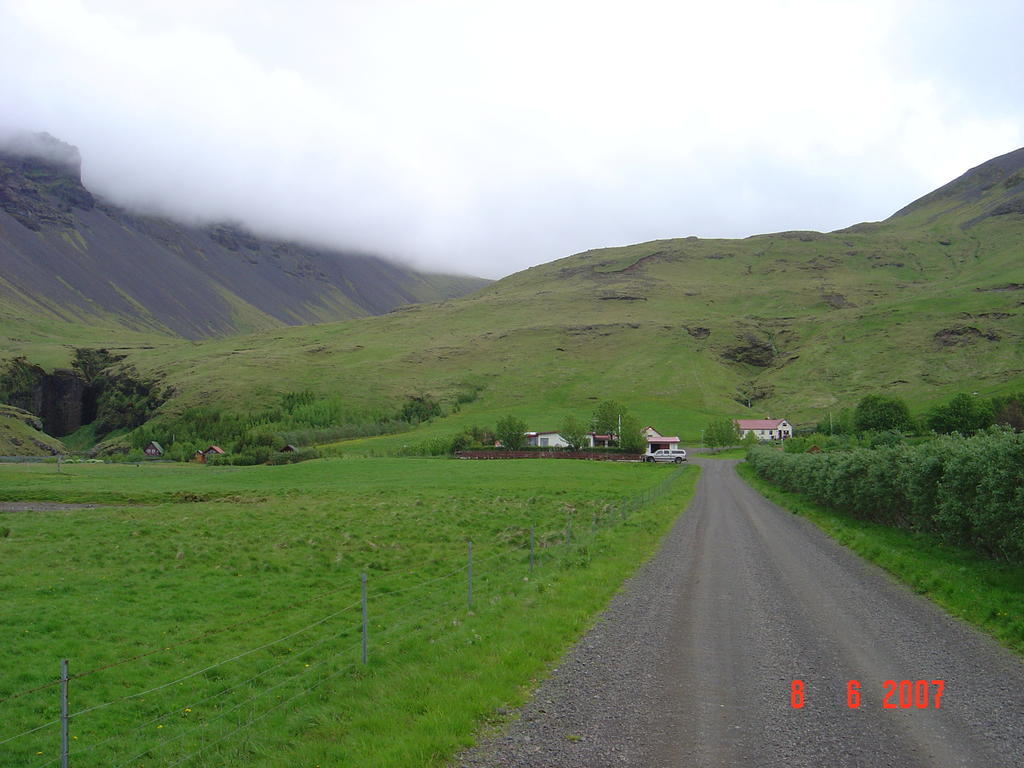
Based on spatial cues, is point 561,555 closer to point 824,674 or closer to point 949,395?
point 824,674

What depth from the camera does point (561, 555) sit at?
23.5 m

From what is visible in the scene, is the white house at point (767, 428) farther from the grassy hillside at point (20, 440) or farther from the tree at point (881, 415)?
the grassy hillside at point (20, 440)

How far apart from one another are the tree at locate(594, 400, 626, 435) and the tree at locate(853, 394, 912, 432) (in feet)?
173

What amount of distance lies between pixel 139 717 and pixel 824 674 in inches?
515

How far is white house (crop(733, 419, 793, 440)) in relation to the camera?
173 m

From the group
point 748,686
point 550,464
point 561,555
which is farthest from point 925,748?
point 550,464

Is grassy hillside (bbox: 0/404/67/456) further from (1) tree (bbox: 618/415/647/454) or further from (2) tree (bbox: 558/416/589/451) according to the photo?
(1) tree (bbox: 618/415/647/454)

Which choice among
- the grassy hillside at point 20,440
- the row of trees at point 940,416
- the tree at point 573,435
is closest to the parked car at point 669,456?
the tree at point 573,435

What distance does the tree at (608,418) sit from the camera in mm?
147375

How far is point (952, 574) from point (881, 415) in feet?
466

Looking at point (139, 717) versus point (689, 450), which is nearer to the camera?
point (139, 717)

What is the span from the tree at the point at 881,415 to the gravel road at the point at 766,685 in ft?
457

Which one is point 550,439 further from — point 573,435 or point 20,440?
point 20,440

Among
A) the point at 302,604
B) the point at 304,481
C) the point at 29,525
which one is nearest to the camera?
the point at 302,604
